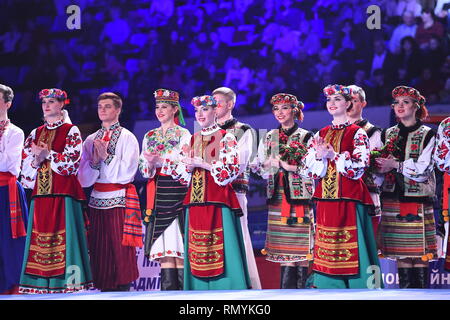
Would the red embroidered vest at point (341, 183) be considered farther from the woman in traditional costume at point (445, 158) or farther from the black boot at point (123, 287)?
the black boot at point (123, 287)

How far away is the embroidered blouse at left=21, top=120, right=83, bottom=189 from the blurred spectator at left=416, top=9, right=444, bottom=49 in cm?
268

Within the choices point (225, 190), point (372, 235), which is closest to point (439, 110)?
point (372, 235)

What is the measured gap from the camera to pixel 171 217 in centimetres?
600

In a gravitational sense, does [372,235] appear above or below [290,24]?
below

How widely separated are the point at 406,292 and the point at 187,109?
2.36 metres

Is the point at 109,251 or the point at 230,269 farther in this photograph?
the point at 109,251

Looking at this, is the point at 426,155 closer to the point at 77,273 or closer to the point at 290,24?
the point at 290,24

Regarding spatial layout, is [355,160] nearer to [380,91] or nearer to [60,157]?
[380,91]

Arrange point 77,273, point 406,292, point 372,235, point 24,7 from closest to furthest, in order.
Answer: point 406,292 < point 372,235 < point 77,273 < point 24,7

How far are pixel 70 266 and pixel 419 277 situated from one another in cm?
260

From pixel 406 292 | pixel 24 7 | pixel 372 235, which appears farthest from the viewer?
pixel 24 7

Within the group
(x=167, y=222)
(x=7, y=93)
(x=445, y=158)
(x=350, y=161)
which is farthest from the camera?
(x=7, y=93)

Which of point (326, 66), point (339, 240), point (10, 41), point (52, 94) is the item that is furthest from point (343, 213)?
point (10, 41)

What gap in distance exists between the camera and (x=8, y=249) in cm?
622
